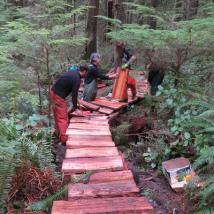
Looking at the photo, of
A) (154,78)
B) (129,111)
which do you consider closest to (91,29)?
(154,78)

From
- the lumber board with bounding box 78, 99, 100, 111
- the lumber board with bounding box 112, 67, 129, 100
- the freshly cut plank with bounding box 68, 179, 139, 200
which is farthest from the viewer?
the lumber board with bounding box 112, 67, 129, 100

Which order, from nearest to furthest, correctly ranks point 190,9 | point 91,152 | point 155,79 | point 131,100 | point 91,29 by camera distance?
→ point 91,152
point 131,100
point 155,79
point 91,29
point 190,9

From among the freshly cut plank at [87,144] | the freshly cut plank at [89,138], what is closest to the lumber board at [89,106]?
the freshly cut plank at [89,138]

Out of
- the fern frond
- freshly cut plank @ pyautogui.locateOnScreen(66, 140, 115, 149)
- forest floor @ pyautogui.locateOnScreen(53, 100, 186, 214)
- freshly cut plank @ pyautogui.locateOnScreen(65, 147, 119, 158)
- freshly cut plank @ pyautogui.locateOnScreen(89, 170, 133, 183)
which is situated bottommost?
forest floor @ pyautogui.locateOnScreen(53, 100, 186, 214)

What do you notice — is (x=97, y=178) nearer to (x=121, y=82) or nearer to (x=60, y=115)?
(x=60, y=115)

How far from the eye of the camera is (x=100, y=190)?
5.18 m

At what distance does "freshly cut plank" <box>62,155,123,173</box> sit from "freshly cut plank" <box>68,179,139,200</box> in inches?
20.9

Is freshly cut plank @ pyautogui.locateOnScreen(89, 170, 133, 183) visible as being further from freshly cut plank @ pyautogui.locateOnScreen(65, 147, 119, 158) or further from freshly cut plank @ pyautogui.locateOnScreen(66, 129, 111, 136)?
freshly cut plank @ pyautogui.locateOnScreen(66, 129, 111, 136)

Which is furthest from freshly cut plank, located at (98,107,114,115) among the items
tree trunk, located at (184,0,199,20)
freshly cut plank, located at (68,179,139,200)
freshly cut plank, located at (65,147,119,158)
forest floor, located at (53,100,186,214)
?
tree trunk, located at (184,0,199,20)

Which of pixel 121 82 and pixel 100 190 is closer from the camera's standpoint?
pixel 100 190

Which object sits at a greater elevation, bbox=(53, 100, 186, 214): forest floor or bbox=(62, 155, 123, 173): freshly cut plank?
bbox=(62, 155, 123, 173): freshly cut plank

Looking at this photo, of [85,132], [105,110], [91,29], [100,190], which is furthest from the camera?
[91,29]

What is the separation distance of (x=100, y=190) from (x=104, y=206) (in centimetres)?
47

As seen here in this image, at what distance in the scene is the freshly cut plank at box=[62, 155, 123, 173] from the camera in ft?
19.1
